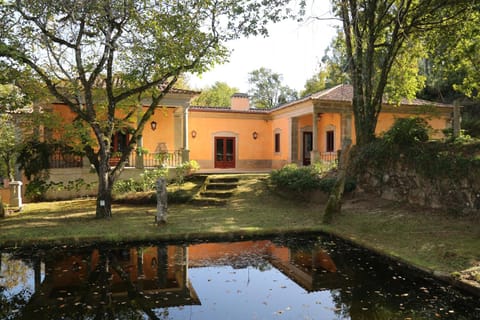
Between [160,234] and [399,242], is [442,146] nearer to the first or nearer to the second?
[399,242]

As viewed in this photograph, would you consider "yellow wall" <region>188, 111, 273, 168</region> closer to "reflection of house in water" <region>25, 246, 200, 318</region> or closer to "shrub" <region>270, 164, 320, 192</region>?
"shrub" <region>270, 164, 320, 192</region>

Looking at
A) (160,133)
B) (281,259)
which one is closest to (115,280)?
(281,259)

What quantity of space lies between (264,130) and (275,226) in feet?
43.1

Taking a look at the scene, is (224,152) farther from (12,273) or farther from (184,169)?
(12,273)

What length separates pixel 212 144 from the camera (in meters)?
19.7

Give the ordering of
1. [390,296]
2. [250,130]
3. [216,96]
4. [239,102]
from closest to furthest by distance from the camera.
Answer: [390,296] < [250,130] < [239,102] < [216,96]

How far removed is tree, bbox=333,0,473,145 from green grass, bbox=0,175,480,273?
3.46 m

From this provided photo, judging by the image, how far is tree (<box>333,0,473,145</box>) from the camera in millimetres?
10867

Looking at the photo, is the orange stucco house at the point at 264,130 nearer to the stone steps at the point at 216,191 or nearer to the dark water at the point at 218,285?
the stone steps at the point at 216,191

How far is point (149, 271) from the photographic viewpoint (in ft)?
18.2

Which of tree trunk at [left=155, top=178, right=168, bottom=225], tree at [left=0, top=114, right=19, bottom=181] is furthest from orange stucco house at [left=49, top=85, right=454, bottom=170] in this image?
tree trunk at [left=155, top=178, right=168, bottom=225]

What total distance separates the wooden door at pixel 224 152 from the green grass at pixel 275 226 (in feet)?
28.0

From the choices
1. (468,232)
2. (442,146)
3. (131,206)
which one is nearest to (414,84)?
(442,146)

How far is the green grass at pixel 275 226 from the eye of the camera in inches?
242
